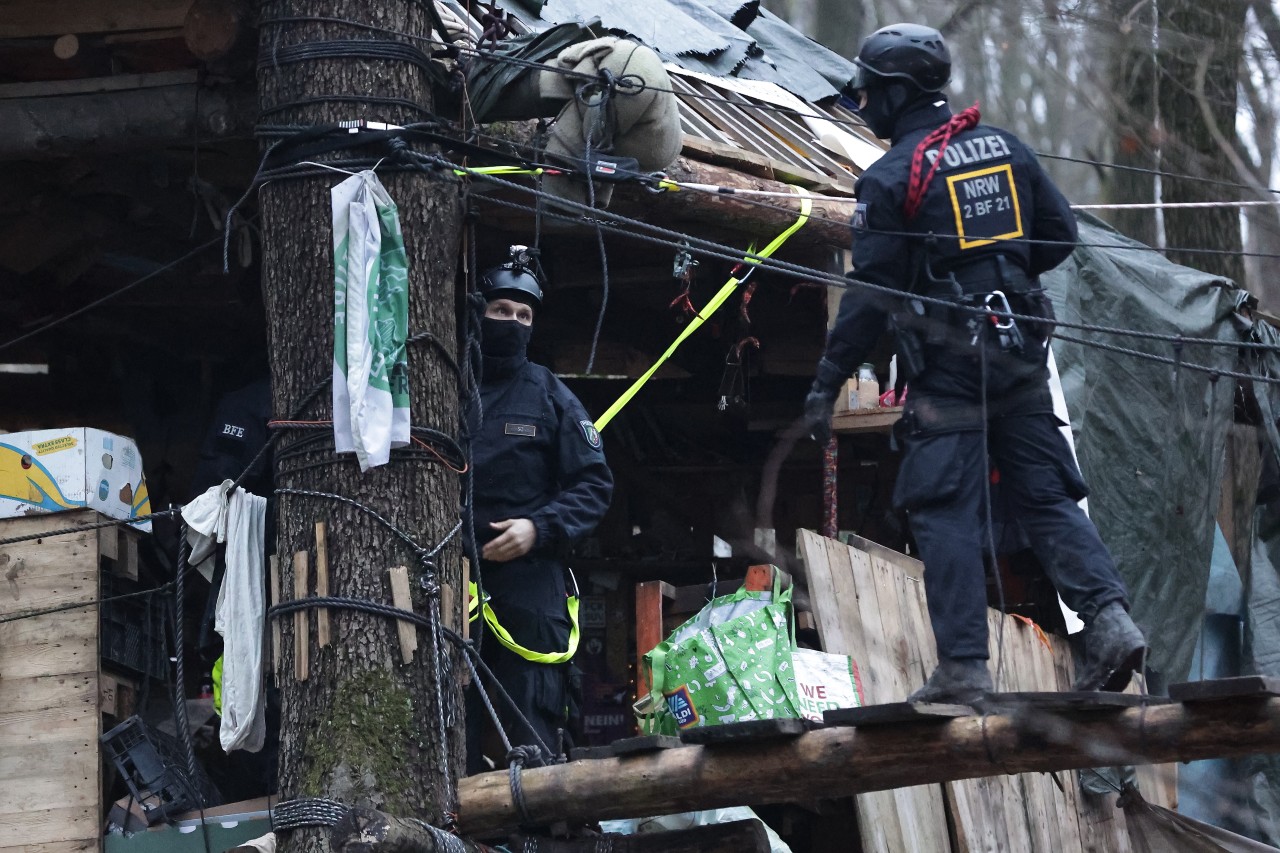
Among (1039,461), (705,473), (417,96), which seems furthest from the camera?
(705,473)

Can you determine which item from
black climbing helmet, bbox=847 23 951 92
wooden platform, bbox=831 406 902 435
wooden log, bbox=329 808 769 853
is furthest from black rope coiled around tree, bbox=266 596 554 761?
wooden platform, bbox=831 406 902 435

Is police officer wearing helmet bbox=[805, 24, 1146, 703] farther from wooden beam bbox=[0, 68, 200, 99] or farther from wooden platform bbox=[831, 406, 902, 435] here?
wooden beam bbox=[0, 68, 200, 99]

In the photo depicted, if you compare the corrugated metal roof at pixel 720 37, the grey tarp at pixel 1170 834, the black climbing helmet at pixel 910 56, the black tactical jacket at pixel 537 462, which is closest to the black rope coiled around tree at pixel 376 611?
the black tactical jacket at pixel 537 462

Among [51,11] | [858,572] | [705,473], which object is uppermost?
[51,11]

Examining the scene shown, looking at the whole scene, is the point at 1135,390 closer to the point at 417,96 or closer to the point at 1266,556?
the point at 1266,556

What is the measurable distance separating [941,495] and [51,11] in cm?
416

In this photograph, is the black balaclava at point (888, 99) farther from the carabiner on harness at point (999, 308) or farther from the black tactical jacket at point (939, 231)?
the carabiner on harness at point (999, 308)

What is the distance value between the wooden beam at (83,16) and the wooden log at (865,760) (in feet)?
11.1

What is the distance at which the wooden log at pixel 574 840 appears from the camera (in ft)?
17.7

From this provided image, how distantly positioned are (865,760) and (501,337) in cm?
270

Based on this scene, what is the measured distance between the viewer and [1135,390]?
9.70 metres

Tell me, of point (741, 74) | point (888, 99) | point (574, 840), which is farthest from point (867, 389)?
point (574, 840)

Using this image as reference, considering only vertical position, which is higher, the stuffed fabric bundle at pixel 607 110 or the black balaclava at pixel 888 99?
the stuffed fabric bundle at pixel 607 110

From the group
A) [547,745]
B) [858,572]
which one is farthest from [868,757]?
[858,572]
